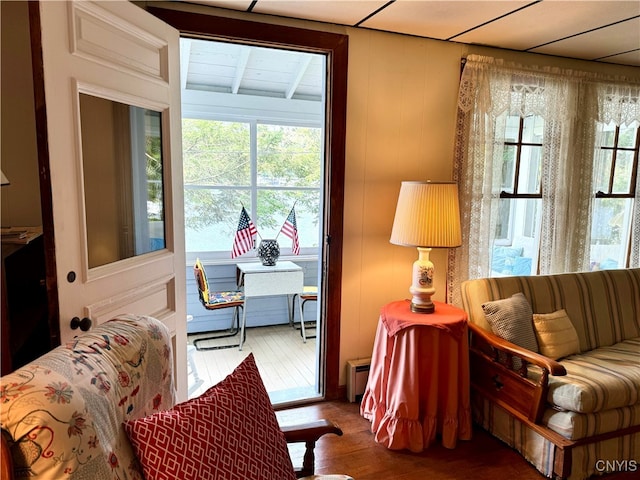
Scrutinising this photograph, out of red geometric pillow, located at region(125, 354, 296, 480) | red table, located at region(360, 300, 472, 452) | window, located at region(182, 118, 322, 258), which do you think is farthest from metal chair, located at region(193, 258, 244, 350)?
red geometric pillow, located at region(125, 354, 296, 480)

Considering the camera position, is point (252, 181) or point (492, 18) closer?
point (492, 18)

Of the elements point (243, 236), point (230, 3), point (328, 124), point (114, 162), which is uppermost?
point (230, 3)

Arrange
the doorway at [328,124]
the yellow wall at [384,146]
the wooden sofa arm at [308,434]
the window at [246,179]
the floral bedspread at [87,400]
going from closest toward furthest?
the floral bedspread at [87,400] → the wooden sofa arm at [308,434] → the doorway at [328,124] → the yellow wall at [384,146] → the window at [246,179]

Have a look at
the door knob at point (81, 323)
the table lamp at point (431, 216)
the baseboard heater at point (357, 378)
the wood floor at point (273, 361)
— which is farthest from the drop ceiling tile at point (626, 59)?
the door knob at point (81, 323)

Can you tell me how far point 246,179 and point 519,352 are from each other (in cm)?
287

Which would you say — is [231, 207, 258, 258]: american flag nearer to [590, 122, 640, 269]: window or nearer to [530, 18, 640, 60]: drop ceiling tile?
[530, 18, 640, 60]: drop ceiling tile

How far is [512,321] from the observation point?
2.27 meters

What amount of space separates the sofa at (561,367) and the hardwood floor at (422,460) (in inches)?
2.9

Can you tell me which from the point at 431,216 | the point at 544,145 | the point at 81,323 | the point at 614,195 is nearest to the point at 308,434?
the point at 81,323

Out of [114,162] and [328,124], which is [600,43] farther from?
[114,162]

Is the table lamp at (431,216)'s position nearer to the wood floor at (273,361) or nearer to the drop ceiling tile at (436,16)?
the drop ceiling tile at (436,16)

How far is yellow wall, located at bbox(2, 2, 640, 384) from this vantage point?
2.53 meters

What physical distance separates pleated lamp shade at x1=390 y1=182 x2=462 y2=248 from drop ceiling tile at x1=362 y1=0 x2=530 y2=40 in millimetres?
856

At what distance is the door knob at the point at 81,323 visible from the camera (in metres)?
1.49
